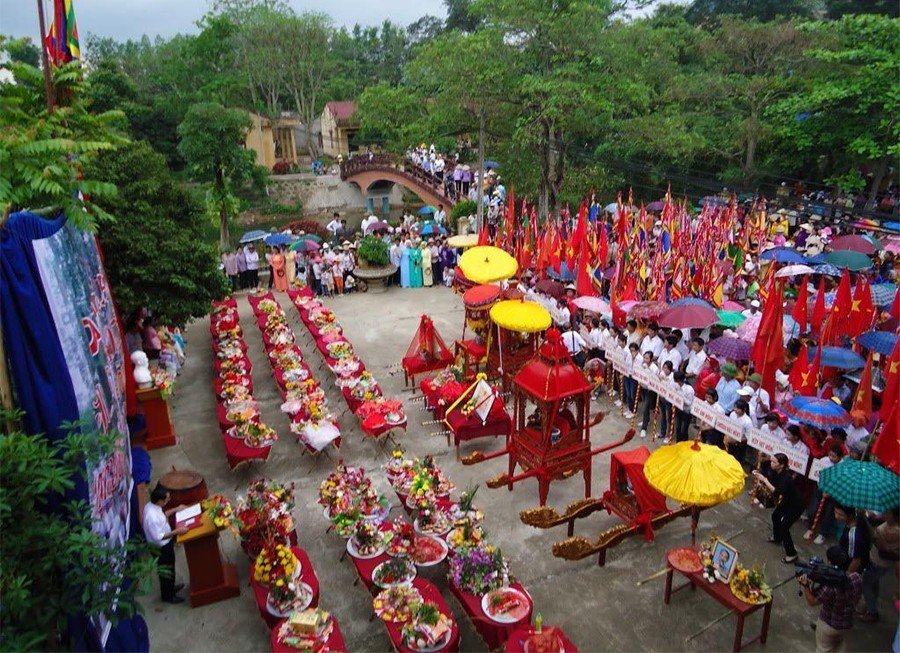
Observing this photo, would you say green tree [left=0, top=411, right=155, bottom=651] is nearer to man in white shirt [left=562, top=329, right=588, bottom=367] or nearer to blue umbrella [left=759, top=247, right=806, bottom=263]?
man in white shirt [left=562, top=329, right=588, bottom=367]

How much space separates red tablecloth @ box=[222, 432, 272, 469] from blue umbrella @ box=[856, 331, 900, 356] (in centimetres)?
919

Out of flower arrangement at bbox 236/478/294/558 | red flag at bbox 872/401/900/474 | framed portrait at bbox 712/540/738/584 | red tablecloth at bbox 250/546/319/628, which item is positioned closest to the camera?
framed portrait at bbox 712/540/738/584

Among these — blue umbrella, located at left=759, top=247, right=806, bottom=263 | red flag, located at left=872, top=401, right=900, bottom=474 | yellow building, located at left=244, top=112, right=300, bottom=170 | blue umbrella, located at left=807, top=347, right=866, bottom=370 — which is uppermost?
yellow building, located at left=244, top=112, right=300, bottom=170

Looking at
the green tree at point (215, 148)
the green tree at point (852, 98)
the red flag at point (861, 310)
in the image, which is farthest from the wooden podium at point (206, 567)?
the green tree at point (852, 98)

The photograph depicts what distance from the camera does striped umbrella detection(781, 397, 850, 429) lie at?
803 cm

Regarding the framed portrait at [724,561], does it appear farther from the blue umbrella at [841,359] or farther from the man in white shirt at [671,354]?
the blue umbrella at [841,359]

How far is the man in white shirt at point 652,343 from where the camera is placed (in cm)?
1106

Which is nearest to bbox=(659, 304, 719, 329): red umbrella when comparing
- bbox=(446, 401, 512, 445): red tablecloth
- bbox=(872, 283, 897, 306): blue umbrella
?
bbox=(446, 401, 512, 445): red tablecloth

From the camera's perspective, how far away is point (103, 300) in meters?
7.93

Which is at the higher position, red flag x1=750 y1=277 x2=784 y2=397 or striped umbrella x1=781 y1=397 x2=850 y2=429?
red flag x1=750 y1=277 x2=784 y2=397

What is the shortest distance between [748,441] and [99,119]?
8.73 meters

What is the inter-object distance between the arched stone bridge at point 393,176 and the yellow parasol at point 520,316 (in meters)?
18.5

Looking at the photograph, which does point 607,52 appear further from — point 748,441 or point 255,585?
point 255,585

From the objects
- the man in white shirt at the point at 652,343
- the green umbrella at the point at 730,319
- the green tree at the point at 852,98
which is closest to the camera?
the man in white shirt at the point at 652,343
